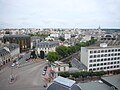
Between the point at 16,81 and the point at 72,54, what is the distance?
43.9 ft

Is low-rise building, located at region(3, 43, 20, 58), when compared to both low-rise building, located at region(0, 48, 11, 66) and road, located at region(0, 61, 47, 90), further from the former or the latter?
road, located at region(0, 61, 47, 90)

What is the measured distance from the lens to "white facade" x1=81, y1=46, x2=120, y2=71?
17677mm

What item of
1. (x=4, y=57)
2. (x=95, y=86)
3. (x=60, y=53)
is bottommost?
(x=60, y=53)

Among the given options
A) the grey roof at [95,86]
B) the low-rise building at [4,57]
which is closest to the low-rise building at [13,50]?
the low-rise building at [4,57]

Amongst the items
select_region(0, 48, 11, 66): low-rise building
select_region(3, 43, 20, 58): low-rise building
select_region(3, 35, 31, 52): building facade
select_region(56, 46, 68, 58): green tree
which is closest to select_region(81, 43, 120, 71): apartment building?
select_region(56, 46, 68, 58): green tree

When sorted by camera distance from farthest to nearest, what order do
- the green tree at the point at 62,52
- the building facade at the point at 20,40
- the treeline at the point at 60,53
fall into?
the building facade at the point at 20,40, the green tree at the point at 62,52, the treeline at the point at 60,53

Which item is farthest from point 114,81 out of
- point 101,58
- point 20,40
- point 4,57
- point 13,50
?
point 20,40

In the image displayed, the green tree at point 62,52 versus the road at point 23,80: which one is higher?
the green tree at point 62,52

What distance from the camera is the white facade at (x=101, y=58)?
17677 mm

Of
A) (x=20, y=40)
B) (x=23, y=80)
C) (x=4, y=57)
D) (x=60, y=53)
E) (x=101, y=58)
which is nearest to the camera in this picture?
(x=23, y=80)

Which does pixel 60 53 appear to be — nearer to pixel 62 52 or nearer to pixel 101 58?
pixel 62 52

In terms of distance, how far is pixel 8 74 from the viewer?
55.7 feet

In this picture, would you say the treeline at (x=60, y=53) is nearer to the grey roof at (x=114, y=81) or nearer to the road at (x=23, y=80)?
the road at (x=23, y=80)

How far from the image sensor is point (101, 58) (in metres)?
18.2
